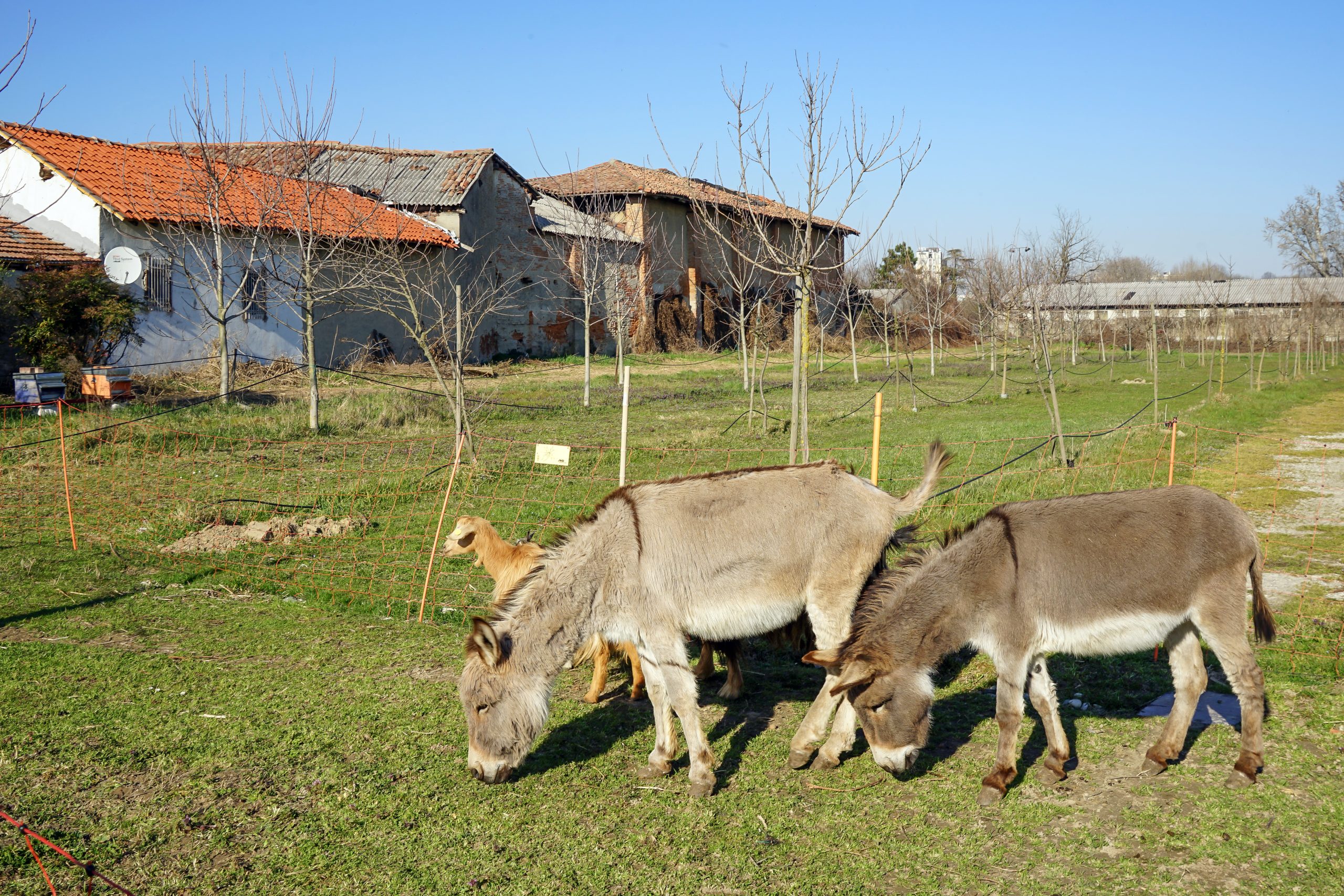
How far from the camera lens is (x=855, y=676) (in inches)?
187

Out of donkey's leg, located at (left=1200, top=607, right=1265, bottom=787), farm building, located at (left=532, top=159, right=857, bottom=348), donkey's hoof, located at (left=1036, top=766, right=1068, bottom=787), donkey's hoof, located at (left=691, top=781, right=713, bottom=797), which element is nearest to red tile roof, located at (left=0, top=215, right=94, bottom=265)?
farm building, located at (left=532, top=159, right=857, bottom=348)

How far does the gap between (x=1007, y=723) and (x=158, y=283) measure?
24.2m

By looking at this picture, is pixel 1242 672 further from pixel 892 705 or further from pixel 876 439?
pixel 876 439

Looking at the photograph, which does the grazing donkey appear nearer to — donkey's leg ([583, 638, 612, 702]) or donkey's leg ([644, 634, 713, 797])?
donkey's leg ([583, 638, 612, 702])

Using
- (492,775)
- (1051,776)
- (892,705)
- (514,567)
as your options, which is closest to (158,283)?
(514,567)

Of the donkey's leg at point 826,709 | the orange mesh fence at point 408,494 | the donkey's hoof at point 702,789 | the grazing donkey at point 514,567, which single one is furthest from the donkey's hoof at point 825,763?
the orange mesh fence at point 408,494

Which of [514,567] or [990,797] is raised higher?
[514,567]

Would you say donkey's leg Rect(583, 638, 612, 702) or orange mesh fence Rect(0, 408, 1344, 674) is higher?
orange mesh fence Rect(0, 408, 1344, 674)

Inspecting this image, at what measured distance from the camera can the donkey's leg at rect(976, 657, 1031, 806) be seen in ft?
15.6

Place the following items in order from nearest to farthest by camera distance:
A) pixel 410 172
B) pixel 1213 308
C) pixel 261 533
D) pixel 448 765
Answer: pixel 448 765, pixel 261 533, pixel 410 172, pixel 1213 308

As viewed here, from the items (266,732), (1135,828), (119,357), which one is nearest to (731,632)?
(1135,828)

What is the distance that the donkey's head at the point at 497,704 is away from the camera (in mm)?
4949

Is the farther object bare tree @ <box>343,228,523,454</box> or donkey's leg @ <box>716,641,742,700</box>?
bare tree @ <box>343,228,523,454</box>

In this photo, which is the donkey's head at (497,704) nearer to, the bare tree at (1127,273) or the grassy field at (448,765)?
the grassy field at (448,765)
